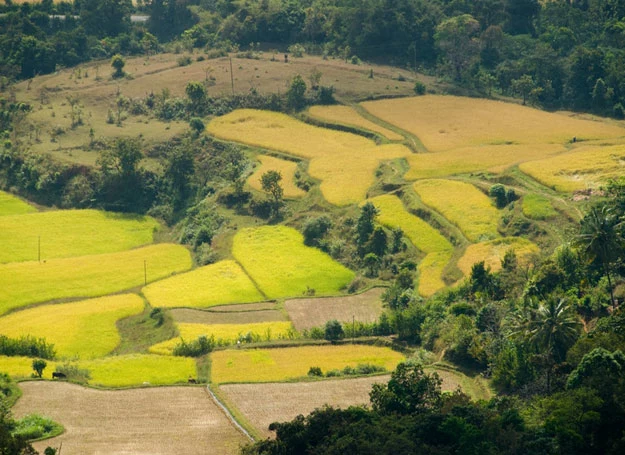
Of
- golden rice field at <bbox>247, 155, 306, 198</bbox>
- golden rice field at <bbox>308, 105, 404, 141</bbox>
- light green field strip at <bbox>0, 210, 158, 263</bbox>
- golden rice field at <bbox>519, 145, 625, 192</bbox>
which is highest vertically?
golden rice field at <bbox>519, 145, 625, 192</bbox>

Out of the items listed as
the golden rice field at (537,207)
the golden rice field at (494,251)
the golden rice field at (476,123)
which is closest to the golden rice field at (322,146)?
the golden rice field at (476,123)

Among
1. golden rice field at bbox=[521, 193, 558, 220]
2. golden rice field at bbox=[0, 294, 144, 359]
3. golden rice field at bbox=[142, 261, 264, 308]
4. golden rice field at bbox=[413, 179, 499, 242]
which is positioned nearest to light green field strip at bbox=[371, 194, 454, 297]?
golden rice field at bbox=[413, 179, 499, 242]

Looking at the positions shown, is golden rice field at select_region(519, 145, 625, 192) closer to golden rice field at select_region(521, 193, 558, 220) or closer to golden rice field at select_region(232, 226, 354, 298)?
golden rice field at select_region(521, 193, 558, 220)

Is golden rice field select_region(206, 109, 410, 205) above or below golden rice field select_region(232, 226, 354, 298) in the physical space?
above

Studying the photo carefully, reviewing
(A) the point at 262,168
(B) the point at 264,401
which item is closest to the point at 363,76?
(A) the point at 262,168

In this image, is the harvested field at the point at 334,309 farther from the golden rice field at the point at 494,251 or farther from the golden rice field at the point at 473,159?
the golden rice field at the point at 473,159

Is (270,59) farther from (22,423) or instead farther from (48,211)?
(22,423)
